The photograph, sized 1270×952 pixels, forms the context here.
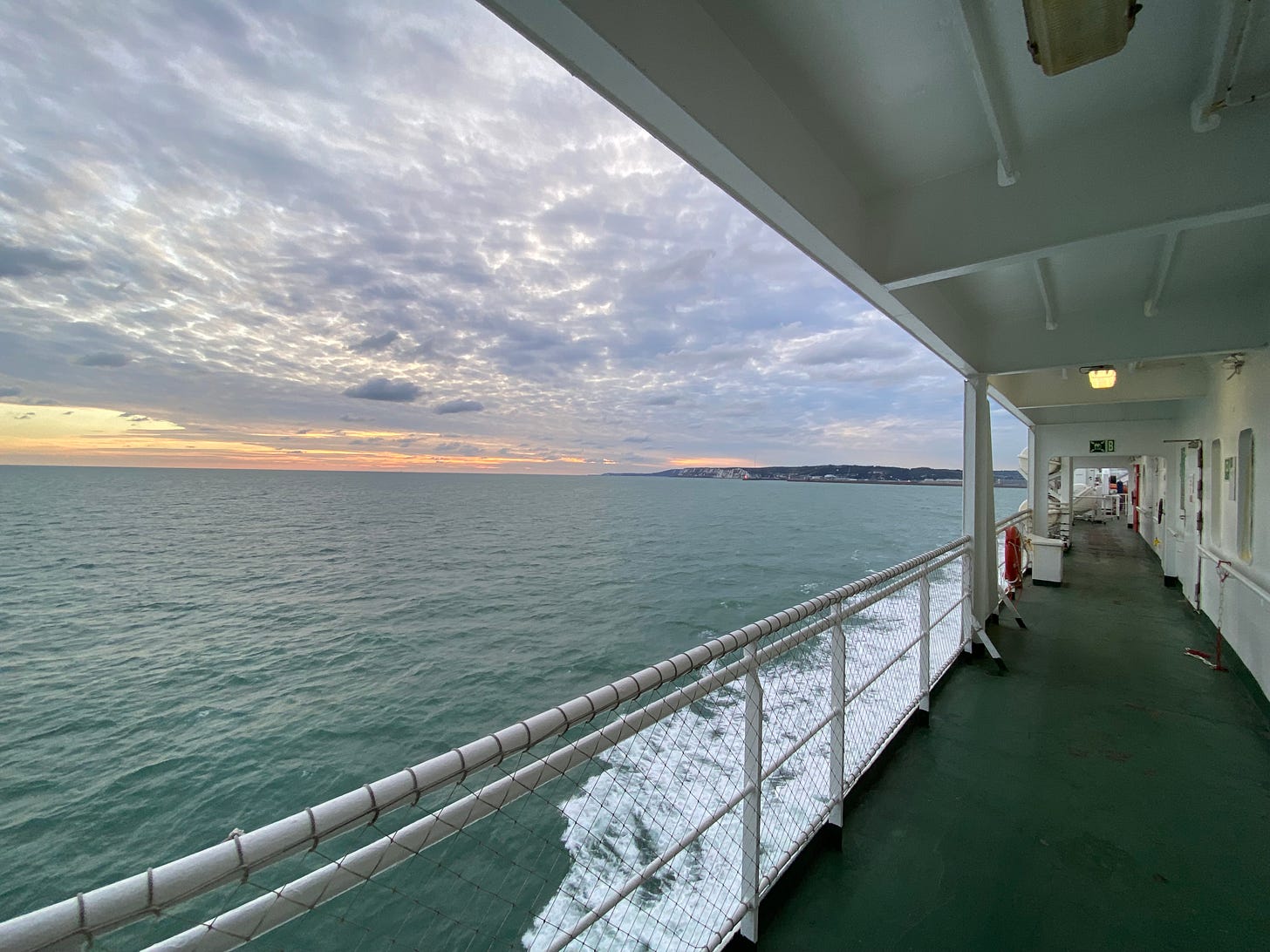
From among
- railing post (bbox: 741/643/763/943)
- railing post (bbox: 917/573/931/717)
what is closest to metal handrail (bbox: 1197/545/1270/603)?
railing post (bbox: 917/573/931/717)

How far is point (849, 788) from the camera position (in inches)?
87.3

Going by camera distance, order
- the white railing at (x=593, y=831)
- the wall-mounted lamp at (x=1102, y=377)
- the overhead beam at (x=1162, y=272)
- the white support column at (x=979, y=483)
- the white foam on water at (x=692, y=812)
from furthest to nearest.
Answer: the wall-mounted lamp at (x=1102, y=377)
the white support column at (x=979, y=483)
the overhead beam at (x=1162, y=272)
the white foam on water at (x=692, y=812)
the white railing at (x=593, y=831)

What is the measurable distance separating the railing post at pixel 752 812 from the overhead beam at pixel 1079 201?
1889 millimetres

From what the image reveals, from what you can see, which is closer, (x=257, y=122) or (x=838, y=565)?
(x=257, y=122)

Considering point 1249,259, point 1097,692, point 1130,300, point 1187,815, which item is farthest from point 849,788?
point 1130,300

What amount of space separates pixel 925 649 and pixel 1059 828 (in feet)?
3.03

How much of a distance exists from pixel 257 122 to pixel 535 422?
120ft

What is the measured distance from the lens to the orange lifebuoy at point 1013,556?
589 cm

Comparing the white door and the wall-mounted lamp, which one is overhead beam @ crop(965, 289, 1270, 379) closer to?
the wall-mounted lamp

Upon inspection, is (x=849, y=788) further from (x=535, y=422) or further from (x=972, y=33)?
(x=535, y=422)

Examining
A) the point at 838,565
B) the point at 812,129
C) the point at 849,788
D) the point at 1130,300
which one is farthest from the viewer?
the point at 838,565

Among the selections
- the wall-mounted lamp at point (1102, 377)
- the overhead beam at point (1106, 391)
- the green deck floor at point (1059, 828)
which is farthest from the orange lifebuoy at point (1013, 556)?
the green deck floor at point (1059, 828)

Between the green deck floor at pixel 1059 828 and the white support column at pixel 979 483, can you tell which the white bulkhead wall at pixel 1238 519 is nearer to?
the green deck floor at pixel 1059 828

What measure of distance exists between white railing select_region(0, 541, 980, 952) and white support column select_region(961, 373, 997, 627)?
43 centimetres
